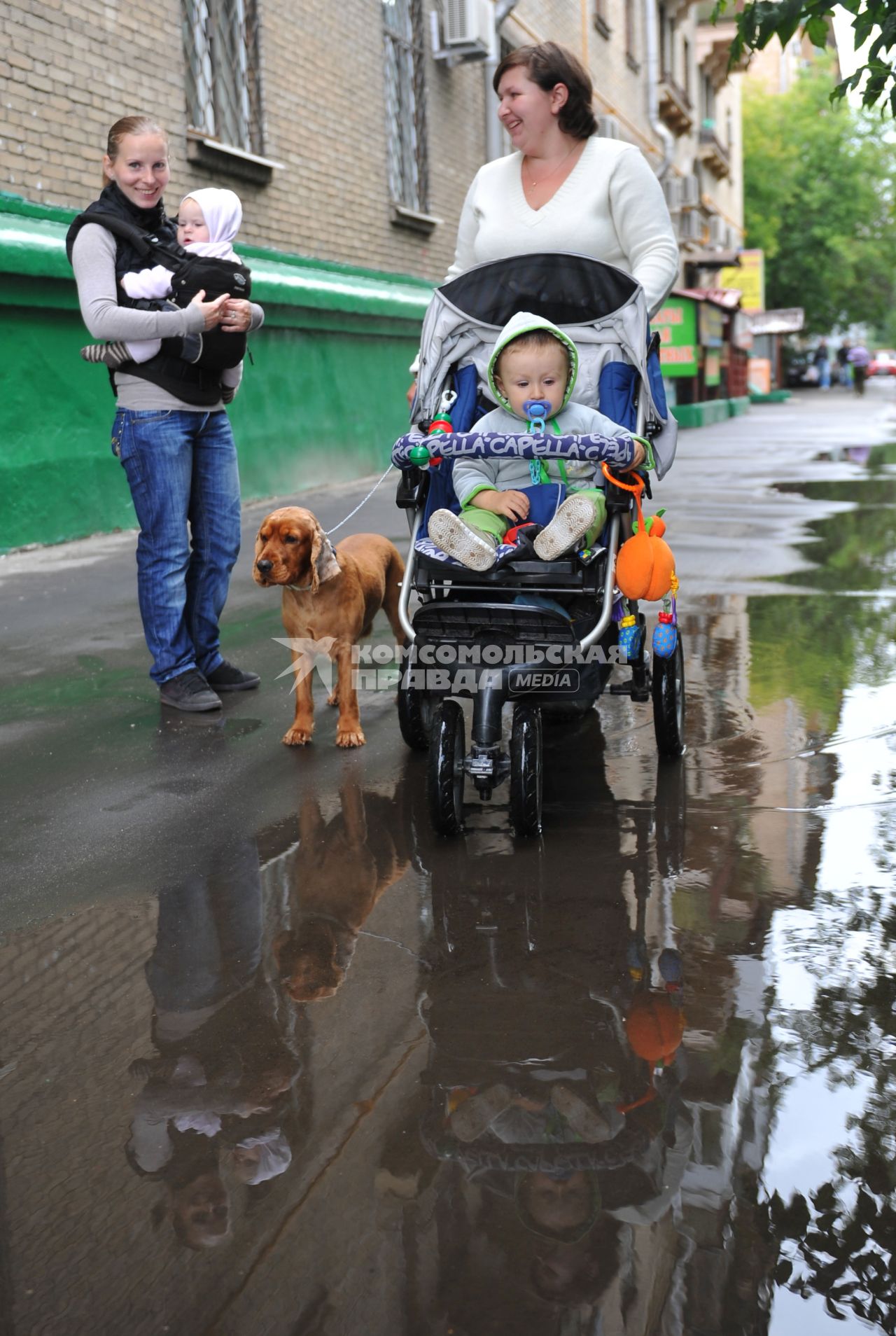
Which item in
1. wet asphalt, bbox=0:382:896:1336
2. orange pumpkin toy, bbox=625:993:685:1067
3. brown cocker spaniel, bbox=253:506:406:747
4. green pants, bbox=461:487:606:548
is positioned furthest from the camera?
brown cocker spaniel, bbox=253:506:406:747

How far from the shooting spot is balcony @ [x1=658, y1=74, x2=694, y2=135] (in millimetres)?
31172

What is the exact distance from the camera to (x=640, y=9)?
29.1 m

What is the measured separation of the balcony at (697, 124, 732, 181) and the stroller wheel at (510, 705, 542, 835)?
38.3 meters

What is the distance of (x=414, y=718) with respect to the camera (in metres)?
5.09

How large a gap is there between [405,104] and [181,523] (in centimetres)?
1213

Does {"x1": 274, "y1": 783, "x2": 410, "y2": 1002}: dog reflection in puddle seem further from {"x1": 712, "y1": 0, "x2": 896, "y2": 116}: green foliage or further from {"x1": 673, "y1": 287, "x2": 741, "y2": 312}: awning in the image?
{"x1": 673, "y1": 287, "x2": 741, "y2": 312}: awning

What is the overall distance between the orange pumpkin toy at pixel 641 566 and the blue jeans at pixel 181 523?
2180 mm

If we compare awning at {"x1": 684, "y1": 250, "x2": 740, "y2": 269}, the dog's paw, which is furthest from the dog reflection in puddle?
awning at {"x1": 684, "y1": 250, "x2": 740, "y2": 269}

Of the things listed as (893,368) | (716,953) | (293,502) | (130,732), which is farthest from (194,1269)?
(893,368)

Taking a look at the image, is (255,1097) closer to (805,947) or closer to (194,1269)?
(194,1269)

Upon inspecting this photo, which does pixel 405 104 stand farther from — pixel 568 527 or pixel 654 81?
pixel 654 81

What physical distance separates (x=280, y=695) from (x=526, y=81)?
9.12ft

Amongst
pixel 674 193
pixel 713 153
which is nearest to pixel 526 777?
pixel 674 193

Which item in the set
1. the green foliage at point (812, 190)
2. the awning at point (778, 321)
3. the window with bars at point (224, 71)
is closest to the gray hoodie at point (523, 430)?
the window with bars at point (224, 71)
